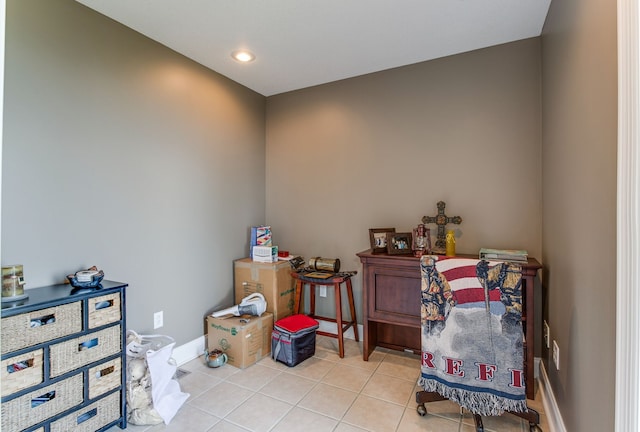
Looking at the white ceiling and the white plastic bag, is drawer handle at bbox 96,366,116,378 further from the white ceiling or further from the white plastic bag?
the white ceiling

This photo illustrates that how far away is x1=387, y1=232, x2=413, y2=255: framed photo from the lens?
269 cm

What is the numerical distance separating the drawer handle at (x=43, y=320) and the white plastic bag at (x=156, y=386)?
56 centimetres

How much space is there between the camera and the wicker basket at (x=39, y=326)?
1501 millimetres

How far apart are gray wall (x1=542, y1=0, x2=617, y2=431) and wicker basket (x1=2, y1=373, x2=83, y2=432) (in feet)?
7.68

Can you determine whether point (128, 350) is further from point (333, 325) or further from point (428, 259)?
point (428, 259)

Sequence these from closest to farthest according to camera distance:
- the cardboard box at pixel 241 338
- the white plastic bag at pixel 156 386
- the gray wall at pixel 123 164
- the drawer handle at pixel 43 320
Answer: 1. the drawer handle at pixel 43 320
2. the gray wall at pixel 123 164
3. the white plastic bag at pixel 156 386
4. the cardboard box at pixel 241 338

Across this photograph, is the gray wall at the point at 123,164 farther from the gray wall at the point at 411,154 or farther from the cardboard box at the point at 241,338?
the gray wall at the point at 411,154

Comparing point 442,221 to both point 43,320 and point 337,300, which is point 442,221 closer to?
point 337,300

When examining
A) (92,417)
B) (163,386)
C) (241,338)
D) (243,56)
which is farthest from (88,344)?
(243,56)

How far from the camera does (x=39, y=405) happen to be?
1.59 m

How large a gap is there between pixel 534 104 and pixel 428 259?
150 cm

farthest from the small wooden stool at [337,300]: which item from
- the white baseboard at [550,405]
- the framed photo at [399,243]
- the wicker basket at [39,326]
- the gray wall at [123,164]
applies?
the wicker basket at [39,326]

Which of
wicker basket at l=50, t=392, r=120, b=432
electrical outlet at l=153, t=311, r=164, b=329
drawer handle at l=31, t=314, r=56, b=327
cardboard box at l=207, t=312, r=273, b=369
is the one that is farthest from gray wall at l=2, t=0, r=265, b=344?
wicker basket at l=50, t=392, r=120, b=432

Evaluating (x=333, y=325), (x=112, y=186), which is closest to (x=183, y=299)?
(x=112, y=186)
